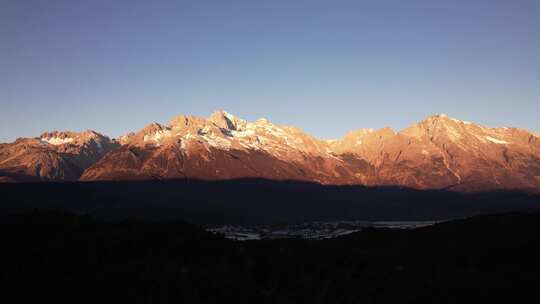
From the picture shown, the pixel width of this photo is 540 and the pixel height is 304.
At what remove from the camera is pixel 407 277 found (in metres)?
84.7

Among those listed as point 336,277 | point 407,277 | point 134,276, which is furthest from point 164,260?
point 407,277

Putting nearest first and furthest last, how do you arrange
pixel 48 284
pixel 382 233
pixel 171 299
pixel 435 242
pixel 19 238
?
1. pixel 171 299
2. pixel 48 284
3. pixel 19 238
4. pixel 435 242
5. pixel 382 233

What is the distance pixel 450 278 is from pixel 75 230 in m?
67.2

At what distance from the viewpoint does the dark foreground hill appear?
7475cm

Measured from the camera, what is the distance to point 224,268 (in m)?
82.6

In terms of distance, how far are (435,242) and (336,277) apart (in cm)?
4855

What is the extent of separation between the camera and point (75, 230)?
102 m

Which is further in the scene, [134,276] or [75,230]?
[75,230]

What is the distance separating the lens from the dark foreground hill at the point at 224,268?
74.8 metres

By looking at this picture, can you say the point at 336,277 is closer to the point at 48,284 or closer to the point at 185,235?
the point at 185,235

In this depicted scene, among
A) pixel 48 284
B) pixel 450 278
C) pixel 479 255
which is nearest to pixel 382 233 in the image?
pixel 479 255

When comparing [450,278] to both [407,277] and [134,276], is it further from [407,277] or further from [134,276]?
[134,276]

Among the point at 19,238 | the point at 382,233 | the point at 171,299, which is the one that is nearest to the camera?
the point at 171,299

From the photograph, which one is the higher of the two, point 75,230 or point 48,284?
point 75,230
